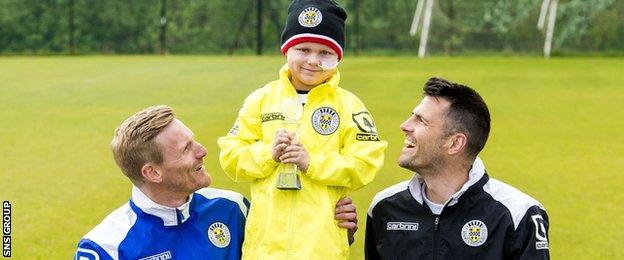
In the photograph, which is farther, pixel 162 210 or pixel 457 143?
pixel 457 143

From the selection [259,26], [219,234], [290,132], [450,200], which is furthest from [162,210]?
[259,26]

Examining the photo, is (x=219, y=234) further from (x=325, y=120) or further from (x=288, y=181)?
(x=325, y=120)

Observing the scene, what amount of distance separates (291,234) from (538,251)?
1035 mm

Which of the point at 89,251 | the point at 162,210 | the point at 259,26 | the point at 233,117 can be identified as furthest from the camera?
the point at 259,26

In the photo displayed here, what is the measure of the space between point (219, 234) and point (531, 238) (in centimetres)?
132

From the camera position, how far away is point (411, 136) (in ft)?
14.7

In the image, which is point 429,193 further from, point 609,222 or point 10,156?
point 10,156

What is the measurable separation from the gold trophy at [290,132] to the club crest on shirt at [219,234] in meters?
0.31

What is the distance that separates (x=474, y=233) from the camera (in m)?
4.38

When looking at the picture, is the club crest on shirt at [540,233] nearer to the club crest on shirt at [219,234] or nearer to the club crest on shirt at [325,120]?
the club crest on shirt at [325,120]

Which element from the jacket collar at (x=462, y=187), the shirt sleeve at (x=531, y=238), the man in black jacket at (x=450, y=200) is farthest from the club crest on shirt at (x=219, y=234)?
the shirt sleeve at (x=531, y=238)

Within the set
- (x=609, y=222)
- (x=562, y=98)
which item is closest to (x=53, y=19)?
(x=562, y=98)

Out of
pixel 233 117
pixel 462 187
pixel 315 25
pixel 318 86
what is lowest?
pixel 233 117

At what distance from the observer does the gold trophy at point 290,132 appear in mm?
4215
